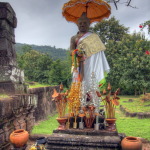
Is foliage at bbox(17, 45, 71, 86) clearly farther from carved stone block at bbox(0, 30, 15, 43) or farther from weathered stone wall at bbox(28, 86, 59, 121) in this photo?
carved stone block at bbox(0, 30, 15, 43)

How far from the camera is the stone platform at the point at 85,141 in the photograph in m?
3.27

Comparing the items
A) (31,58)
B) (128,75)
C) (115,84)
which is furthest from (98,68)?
(31,58)

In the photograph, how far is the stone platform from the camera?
3.27 metres

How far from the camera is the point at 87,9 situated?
447 cm

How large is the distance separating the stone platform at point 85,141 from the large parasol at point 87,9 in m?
2.72

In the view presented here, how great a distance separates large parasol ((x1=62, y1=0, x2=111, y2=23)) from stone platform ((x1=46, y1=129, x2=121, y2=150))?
107 inches

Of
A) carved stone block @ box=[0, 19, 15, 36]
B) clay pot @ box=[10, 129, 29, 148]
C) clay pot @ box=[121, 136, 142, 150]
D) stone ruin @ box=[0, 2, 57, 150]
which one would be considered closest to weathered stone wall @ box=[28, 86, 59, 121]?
stone ruin @ box=[0, 2, 57, 150]

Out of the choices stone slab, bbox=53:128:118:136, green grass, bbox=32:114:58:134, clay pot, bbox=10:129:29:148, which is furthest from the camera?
green grass, bbox=32:114:58:134

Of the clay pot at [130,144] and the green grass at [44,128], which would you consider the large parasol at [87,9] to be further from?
the green grass at [44,128]

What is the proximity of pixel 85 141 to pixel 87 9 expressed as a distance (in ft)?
10.00

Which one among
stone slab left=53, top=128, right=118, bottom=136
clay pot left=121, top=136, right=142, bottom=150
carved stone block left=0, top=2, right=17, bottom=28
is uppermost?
carved stone block left=0, top=2, right=17, bottom=28

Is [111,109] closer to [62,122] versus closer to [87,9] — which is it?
[62,122]

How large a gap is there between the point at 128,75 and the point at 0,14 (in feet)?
43.9

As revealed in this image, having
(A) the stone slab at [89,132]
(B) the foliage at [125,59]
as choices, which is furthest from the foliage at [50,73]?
(A) the stone slab at [89,132]
